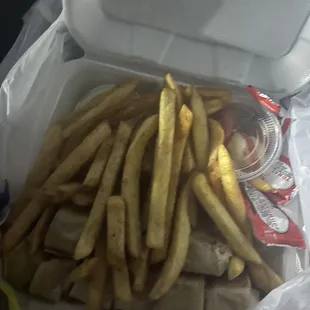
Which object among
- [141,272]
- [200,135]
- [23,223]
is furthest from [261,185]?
[23,223]

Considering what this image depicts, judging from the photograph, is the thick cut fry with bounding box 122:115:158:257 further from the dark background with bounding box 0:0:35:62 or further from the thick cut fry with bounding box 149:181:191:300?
the dark background with bounding box 0:0:35:62

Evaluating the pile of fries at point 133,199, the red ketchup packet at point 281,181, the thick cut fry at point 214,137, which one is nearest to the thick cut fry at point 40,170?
the pile of fries at point 133,199

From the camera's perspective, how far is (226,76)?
1037mm

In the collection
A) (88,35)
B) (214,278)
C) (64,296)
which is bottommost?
(64,296)

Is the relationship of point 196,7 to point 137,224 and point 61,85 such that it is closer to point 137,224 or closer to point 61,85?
point 61,85

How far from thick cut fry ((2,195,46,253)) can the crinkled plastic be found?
57 mm

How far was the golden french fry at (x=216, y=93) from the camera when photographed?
977 millimetres

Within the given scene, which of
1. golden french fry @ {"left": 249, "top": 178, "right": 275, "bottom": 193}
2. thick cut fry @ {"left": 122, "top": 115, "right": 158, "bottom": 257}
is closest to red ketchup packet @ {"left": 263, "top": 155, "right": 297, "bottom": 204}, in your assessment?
golden french fry @ {"left": 249, "top": 178, "right": 275, "bottom": 193}

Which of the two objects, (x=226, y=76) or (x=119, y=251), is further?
(x=226, y=76)

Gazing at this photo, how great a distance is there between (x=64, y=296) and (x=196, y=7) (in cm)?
47

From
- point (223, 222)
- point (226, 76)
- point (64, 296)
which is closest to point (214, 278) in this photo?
point (223, 222)

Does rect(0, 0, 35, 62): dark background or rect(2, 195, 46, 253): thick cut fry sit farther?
rect(0, 0, 35, 62): dark background

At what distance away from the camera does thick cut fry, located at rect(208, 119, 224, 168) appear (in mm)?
893

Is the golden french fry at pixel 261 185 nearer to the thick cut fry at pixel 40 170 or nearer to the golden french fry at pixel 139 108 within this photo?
the golden french fry at pixel 139 108
